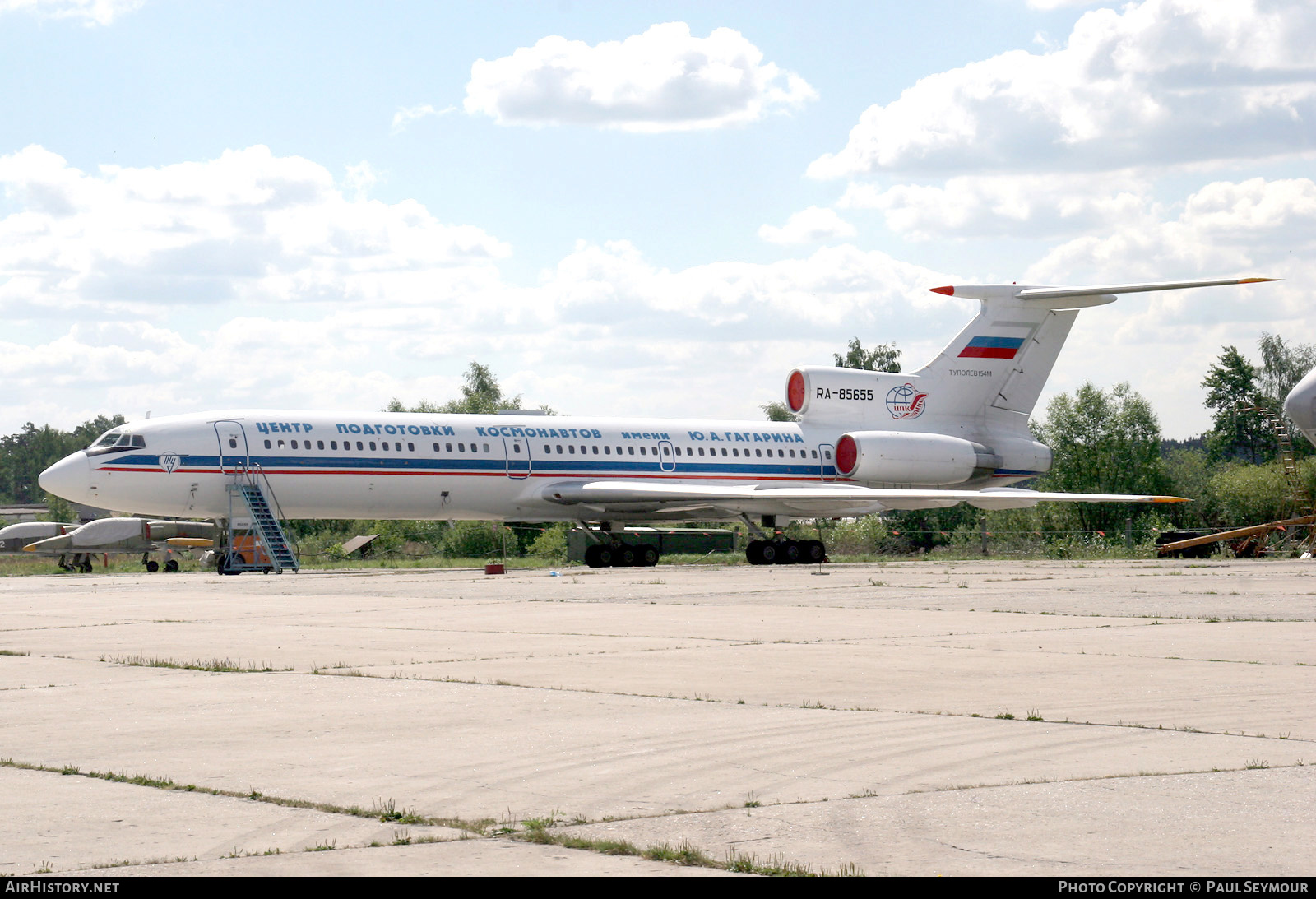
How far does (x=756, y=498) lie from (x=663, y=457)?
12.0 feet

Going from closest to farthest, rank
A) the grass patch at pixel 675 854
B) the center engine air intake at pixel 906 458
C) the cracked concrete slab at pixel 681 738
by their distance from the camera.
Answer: the grass patch at pixel 675 854
the cracked concrete slab at pixel 681 738
the center engine air intake at pixel 906 458

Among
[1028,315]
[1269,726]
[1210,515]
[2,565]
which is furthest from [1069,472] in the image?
[1269,726]

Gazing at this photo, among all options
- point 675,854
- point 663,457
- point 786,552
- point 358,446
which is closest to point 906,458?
point 786,552

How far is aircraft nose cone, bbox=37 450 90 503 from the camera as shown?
31219 millimetres

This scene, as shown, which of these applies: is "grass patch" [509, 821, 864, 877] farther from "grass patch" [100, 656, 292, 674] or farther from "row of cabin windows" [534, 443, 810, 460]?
"row of cabin windows" [534, 443, 810, 460]

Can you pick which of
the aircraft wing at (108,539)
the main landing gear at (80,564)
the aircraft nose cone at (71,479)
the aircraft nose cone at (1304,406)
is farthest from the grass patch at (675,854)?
the main landing gear at (80,564)

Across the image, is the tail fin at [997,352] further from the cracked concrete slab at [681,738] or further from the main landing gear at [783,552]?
the cracked concrete slab at [681,738]

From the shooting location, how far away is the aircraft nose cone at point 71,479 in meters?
31.2

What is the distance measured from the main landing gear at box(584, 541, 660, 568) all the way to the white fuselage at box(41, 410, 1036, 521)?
41.0 inches

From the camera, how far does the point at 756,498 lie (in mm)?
34656

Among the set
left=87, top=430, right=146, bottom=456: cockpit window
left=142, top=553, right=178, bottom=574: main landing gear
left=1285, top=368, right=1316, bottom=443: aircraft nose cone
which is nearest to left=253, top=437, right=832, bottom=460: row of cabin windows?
left=87, top=430, right=146, bottom=456: cockpit window

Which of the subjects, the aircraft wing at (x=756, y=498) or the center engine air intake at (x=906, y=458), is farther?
the center engine air intake at (x=906, y=458)

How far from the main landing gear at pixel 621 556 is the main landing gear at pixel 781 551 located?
2.52 meters
